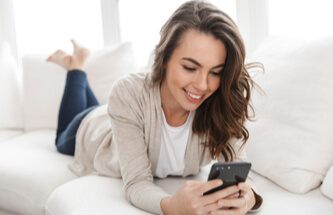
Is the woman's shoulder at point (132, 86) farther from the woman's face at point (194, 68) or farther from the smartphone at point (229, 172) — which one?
the smartphone at point (229, 172)

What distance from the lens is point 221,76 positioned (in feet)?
4.58

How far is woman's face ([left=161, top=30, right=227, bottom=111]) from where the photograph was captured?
1.33 m

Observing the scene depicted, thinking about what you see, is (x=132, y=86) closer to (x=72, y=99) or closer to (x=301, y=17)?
(x=72, y=99)

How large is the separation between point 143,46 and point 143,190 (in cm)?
152

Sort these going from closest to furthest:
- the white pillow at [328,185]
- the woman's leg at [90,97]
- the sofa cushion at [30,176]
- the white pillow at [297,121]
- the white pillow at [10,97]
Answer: the white pillow at [328,185], the white pillow at [297,121], the sofa cushion at [30,176], the woman's leg at [90,97], the white pillow at [10,97]

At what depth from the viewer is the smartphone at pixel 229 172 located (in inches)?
46.7

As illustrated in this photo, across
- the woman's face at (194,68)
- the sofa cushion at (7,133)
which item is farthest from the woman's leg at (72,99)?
the woman's face at (194,68)

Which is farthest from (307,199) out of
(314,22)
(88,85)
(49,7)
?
(49,7)

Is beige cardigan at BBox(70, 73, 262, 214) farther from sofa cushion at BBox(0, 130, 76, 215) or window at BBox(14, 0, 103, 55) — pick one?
window at BBox(14, 0, 103, 55)

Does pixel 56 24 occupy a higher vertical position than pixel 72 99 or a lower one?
higher

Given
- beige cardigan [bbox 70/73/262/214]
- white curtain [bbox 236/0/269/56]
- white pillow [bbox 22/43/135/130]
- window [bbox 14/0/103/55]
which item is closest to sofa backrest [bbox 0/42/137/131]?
white pillow [bbox 22/43/135/130]

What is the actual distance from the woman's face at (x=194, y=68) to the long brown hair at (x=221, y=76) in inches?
0.7

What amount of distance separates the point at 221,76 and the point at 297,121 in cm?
31

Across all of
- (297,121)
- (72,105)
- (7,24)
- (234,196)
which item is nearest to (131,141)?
(234,196)
